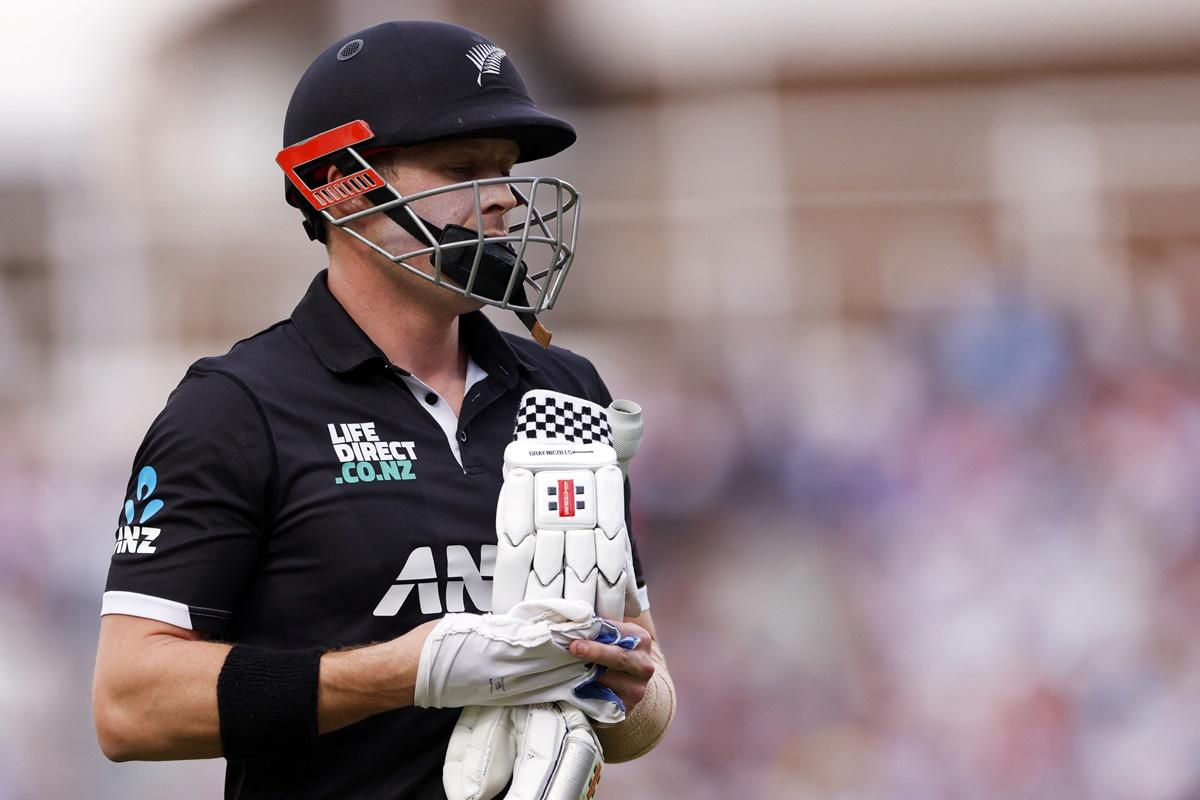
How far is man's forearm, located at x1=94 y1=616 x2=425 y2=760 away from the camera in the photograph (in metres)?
1.90

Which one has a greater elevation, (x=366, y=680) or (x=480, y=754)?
(x=366, y=680)

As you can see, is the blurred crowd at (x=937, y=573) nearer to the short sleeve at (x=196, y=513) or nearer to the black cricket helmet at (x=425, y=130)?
the black cricket helmet at (x=425, y=130)

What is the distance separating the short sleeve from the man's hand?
0.49 m

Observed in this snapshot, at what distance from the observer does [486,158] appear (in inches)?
91.4

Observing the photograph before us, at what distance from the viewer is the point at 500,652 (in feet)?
6.08

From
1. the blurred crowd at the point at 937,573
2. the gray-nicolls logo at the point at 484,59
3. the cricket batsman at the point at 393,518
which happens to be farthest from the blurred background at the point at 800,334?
the gray-nicolls logo at the point at 484,59

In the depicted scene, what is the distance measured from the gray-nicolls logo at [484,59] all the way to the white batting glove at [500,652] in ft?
2.83

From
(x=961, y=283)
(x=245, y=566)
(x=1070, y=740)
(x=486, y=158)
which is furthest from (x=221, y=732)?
(x=961, y=283)

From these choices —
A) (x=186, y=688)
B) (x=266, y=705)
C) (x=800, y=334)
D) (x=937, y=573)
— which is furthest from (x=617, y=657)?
(x=800, y=334)

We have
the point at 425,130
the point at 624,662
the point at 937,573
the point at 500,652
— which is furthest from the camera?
the point at 937,573

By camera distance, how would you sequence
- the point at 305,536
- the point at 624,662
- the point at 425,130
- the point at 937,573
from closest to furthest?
the point at 624,662
the point at 305,536
the point at 425,130
the point at 937,573

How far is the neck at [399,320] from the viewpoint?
7.61 feet

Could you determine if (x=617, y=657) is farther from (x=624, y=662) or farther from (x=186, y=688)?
(x=186, y=688)

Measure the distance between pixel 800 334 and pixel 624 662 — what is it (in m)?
4.50
